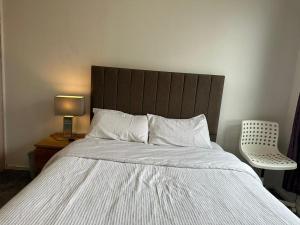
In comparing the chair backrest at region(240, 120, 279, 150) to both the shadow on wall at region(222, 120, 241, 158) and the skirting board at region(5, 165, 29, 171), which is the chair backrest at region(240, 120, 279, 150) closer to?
the shadow on wall at region(222, 120, 241, 158)

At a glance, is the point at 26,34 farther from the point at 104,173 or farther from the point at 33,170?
the point at 104,173


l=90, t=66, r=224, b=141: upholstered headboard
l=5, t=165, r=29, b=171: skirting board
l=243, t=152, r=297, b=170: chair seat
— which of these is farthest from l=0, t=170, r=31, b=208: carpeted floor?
l=243, t=152, r=297, b=170: chair seat

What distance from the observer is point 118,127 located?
8.44ft

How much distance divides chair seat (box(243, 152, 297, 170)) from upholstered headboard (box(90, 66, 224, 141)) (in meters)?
0.51

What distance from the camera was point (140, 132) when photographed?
2.58 m

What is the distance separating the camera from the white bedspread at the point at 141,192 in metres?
1.30

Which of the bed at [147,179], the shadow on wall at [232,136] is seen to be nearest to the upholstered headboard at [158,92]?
the bed at [147,179]

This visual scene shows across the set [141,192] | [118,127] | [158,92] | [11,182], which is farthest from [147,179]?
[11,182]

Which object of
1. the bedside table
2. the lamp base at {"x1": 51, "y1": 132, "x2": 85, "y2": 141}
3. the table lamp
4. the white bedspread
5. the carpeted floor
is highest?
the table lamp

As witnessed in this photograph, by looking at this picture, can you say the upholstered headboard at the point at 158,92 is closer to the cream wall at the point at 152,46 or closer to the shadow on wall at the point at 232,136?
the cream wall at the point at 152,46

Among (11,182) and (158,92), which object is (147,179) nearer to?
(158,92)

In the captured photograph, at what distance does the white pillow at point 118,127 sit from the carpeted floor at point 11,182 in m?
1.00

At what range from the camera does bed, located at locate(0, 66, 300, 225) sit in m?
1.32

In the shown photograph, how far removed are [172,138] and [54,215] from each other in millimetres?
1501
